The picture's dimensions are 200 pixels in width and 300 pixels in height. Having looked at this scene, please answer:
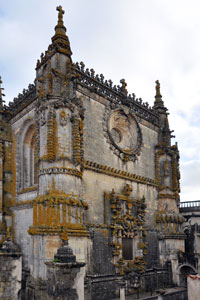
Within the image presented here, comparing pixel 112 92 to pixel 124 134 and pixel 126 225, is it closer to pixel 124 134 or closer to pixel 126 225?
pixel 124 134

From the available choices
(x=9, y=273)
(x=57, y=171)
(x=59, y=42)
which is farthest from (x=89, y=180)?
(x=59, y=42)

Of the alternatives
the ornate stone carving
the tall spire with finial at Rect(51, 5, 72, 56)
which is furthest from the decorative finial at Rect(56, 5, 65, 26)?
the ornate stone carving

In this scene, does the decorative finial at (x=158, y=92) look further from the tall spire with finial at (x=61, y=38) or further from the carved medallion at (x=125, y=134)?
the tall spire with finial at (x=61, y=38)

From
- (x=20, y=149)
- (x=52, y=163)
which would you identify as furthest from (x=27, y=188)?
(x=52, y=163)

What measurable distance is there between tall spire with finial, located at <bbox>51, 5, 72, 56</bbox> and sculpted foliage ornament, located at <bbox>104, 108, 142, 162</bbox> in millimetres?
4873

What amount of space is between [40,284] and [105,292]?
416 centimetres

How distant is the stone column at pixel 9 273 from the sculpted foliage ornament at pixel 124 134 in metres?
8.63

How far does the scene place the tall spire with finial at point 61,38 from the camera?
1734 centimetres

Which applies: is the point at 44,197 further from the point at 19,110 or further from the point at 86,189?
the point at 19,110

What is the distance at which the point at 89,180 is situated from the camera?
18.2 metres

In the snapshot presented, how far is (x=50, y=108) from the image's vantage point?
16.3 metres

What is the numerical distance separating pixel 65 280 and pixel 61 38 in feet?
41.8

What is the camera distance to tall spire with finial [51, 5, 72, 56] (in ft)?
56.9

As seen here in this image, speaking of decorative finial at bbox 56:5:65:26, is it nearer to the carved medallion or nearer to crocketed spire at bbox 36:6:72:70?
crocketed spire at bbox 36:6:72:70
